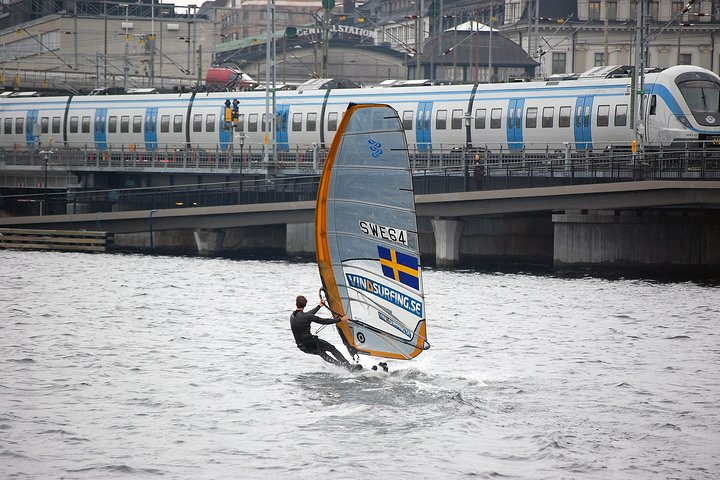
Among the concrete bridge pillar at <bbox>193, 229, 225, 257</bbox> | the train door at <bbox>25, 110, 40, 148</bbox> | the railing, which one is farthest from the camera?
the train door at <bbox>25, 110, 40, 148</bbox>

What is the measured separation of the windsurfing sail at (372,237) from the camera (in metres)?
22.6

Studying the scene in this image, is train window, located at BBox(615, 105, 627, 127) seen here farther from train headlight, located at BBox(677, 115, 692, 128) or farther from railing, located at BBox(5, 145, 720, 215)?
train headlight, located at BBox(677, 115, 692, 128)

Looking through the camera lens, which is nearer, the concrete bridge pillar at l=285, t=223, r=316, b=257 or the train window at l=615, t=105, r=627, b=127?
the train window at l=615, t=105, r=627, b=127

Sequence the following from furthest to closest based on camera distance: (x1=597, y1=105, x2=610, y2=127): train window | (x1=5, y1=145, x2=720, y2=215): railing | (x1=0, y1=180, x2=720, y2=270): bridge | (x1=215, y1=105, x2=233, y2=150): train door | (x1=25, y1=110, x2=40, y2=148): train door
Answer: (x1=25, y1=110, x2=40, y2=148): train door → (x1=215, y1=105, x2=233, y2=150): train door → (x1=597, y1=105, x2=610, y2=127): train window → (x1=5, y1=145, x2=720, y2=215): railing → (x1=0, y1=180, x2=720, y2=270): bridge

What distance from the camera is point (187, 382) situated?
1011 inches

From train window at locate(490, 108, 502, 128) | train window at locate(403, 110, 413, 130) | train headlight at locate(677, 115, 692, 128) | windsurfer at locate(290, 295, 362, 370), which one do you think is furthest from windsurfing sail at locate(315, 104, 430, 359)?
train window at locate(403, 110, 413, 130)

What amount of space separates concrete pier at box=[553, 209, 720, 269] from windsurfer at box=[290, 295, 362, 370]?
78.9 ft

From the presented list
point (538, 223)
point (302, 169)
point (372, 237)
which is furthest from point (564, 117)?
point (372, 237)

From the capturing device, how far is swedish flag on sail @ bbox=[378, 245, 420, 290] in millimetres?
23016

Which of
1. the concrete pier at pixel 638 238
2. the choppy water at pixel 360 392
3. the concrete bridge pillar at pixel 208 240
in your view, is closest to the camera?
the choppy water at pixel 360 392

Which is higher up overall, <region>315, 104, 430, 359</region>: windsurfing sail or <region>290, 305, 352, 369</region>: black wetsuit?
<region>315, 104, 430, 359</region>: windsurfing sail

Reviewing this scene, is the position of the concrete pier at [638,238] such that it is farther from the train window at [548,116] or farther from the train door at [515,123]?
the train door at [515,123]

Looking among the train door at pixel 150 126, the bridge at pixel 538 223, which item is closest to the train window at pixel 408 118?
the bridge at pixel 538 223

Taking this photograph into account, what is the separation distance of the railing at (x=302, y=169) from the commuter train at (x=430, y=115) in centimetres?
88
